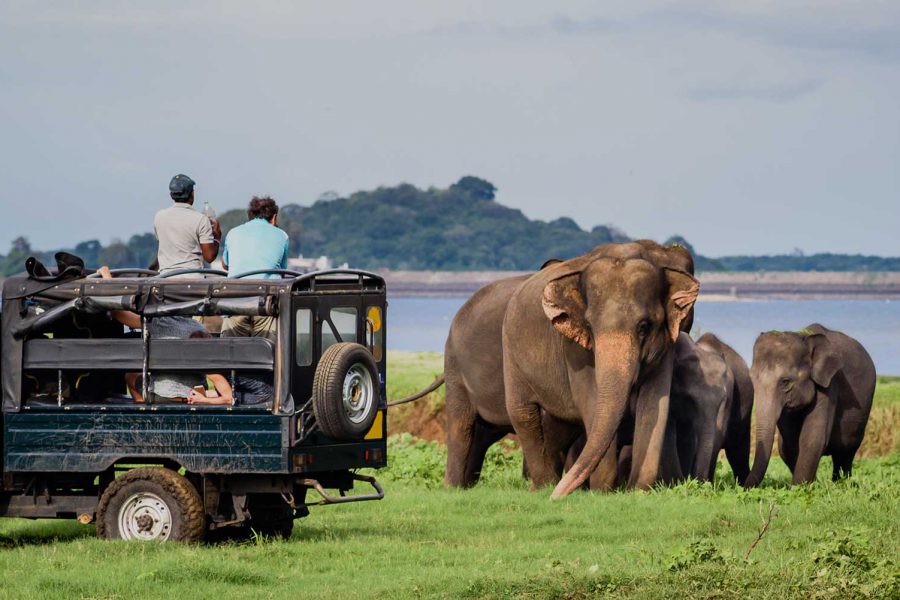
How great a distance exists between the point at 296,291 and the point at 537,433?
6.44 metres

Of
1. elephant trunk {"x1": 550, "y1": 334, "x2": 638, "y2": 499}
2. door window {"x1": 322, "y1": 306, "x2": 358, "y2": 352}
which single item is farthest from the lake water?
door window {"x1": 322, "y1": 306, "x2": 358, "y2": 352}

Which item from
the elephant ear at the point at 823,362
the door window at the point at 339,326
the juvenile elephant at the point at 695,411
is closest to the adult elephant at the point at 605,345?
the juvenile elephant at the point at 695,411

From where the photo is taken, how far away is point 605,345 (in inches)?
686

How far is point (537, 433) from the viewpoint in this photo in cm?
1944

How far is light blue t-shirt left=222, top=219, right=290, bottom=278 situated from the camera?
15125 mm

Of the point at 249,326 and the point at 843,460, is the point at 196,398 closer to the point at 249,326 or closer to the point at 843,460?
the point at 249,326

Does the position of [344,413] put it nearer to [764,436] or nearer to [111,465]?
[111,465]

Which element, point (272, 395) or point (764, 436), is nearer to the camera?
point (272, 395)

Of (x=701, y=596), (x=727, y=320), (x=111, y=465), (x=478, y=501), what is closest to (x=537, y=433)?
(x=478, y=501)

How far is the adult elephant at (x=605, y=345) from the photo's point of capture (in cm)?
1734

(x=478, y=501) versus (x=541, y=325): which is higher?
(x=541, y=325)

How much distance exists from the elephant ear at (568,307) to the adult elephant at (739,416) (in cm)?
482

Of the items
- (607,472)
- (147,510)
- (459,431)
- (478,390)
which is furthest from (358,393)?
(459,431)

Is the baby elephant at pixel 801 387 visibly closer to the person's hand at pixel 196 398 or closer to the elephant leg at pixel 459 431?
the elephant leg at pixel 459 431
